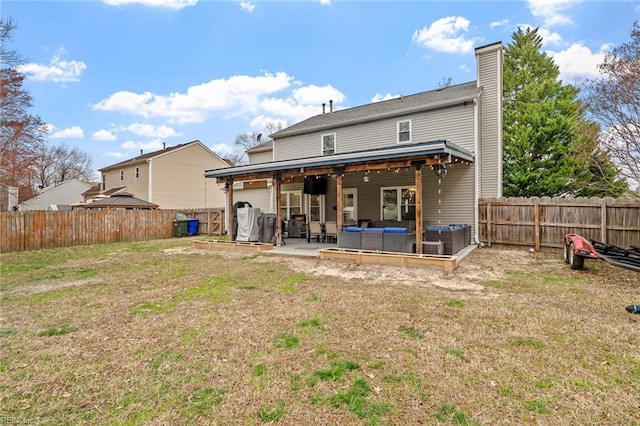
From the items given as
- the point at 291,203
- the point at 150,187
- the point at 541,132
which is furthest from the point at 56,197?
the point at 541,132

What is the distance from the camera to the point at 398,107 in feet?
42.0

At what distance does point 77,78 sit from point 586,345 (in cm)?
2258

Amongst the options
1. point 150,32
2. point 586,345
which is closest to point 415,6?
point 150,32

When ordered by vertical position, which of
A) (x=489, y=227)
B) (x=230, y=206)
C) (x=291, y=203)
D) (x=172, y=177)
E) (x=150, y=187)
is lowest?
(x=489, y=227)

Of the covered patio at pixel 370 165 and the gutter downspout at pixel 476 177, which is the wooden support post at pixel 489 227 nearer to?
the gutter downspout at pixel 476 177

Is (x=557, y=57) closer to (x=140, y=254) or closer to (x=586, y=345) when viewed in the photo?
(x=586, y=345)

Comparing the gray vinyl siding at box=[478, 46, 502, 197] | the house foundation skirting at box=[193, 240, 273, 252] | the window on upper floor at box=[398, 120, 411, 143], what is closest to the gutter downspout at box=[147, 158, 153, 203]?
the house foundation skirting at box=[193, 240, 273, 252]

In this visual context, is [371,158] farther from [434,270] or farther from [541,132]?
[541,132]

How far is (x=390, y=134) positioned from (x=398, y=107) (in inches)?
52.1

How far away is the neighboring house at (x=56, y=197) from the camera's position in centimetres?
3241

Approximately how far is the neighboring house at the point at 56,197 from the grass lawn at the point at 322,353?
3536 centimetres

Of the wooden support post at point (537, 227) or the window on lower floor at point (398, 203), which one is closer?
the wooden support post at point (537, 227)

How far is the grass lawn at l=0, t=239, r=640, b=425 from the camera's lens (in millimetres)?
2326

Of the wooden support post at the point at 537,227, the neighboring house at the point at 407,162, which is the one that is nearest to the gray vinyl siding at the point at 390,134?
the neighboring house at the point at 407,162
